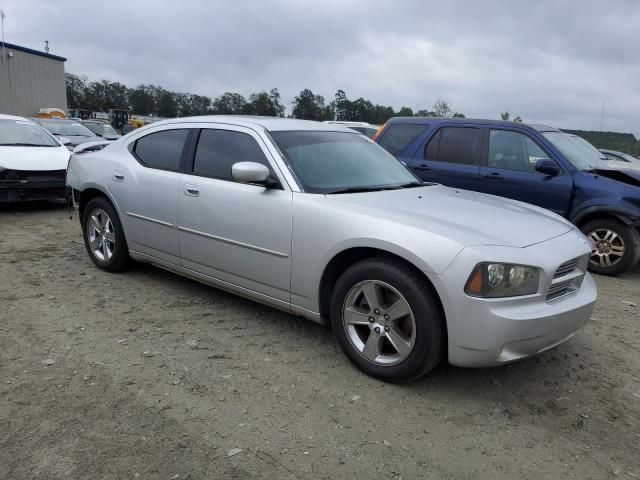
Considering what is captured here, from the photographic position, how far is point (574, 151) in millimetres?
6727

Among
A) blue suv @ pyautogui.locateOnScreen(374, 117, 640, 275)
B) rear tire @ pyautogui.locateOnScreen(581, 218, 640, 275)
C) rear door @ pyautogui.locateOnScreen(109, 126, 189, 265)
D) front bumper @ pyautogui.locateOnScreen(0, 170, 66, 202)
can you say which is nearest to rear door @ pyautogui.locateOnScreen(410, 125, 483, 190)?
blue suv @ pyautogui.locateOnScreen(374, 117, 640, 275)

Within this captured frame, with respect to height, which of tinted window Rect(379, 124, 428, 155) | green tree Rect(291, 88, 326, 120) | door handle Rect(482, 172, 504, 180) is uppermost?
green tree Rect(291, 88, 326, 120)

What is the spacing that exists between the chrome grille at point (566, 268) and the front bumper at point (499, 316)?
7cm

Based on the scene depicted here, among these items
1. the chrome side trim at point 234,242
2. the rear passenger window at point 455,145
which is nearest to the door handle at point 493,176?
the rear passenger window at point 455,145

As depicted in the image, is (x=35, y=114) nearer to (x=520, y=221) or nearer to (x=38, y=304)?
(x=38, y=304)

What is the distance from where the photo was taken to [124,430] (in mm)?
2709

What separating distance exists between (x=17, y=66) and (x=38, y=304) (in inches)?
1252

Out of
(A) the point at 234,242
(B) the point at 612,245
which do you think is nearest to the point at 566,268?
(A) the point at 234,242

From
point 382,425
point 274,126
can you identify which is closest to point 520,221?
point 382,425

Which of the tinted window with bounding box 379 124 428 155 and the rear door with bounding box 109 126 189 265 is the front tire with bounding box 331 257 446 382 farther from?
the tinted window with bounding box 379 124 428 155

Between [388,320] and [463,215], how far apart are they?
846 mm

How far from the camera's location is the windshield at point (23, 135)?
9062mm

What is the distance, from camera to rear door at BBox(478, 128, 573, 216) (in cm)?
624

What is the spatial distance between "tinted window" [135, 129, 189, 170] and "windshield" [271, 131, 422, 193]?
3.33 feet
